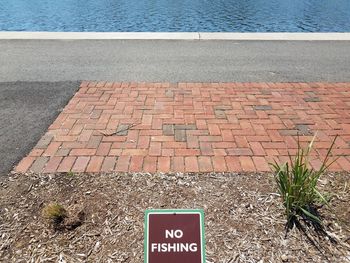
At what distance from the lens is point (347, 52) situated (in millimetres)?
7965

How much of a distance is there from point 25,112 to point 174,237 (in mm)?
3569

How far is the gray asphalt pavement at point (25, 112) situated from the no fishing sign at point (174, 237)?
6.84ft

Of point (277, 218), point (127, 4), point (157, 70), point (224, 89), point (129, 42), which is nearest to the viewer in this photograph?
point (277, 218)

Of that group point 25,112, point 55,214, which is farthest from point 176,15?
point 55,214

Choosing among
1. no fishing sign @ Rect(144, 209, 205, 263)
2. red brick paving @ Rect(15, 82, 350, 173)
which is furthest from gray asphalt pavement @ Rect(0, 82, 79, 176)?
no fishing sign @ Rect(144, 209, 205, 263)

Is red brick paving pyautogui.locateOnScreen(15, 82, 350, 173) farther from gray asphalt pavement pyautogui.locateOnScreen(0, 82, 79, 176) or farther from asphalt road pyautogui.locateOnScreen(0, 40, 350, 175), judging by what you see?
asphalt road pyautogui.locateOnScreen(0, 40, 350, 175)

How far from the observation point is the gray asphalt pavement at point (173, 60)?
6.21 meters

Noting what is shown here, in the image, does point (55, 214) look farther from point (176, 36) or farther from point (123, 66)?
point (176, 36)

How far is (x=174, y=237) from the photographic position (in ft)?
6.03

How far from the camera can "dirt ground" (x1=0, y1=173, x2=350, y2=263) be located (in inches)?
94.0

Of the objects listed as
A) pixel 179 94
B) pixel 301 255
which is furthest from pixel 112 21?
pixel 301 255

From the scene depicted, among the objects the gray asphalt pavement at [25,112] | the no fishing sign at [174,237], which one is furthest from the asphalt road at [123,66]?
the no fishing sign at [174,237]

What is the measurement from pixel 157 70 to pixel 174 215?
4935 millimetres

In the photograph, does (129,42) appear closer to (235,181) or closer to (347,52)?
(347,52)
